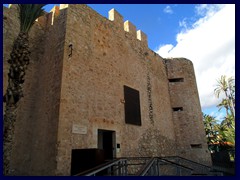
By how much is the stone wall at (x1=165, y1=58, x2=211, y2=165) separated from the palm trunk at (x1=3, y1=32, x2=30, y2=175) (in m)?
9.33

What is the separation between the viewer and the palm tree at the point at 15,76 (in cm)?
471

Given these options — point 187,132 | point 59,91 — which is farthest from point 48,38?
point 187,132

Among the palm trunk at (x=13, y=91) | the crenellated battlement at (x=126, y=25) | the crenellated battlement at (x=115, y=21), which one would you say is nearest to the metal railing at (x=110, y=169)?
the palm trunk at (x=13, y=91)

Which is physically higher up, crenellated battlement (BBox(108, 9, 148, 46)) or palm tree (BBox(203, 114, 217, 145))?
crenellated battlement (BBox(108, 9, 148, 46))

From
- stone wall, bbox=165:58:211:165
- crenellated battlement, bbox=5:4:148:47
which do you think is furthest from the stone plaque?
stone wall, bbox=165:58:211:165

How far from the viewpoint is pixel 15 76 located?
5.06 m

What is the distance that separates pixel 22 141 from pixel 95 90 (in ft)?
9.58

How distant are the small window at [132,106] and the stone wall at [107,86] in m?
0.26

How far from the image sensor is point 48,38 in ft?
24.2

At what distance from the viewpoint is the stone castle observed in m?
5.80

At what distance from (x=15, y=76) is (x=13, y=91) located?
1.36 ft

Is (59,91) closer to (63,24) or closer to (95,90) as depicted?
(95,90)

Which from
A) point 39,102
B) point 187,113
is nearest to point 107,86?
point 39,102

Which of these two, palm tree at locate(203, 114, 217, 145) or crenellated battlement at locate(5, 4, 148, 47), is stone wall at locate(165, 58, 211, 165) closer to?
crenellated battlement at locate(5, 4, 148, 47)
